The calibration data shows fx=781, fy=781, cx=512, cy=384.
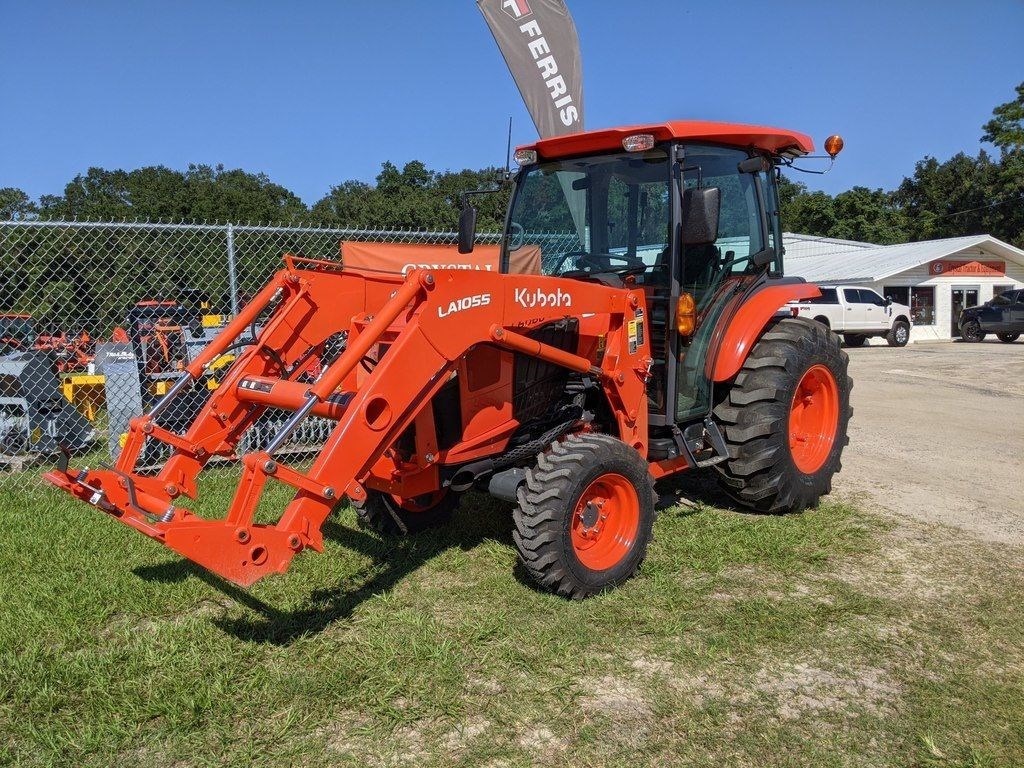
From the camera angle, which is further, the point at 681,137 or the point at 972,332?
the point at 972,332

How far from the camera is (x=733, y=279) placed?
199 inches

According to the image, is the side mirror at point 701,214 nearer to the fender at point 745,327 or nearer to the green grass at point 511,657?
the fender at point 745,327

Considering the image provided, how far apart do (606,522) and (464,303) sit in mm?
1469

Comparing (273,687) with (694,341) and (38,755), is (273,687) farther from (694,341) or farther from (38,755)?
(694,341)

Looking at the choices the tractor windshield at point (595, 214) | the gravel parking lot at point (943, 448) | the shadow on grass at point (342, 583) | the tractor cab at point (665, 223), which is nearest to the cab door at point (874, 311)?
the gravel parking lot at point (943, 448)

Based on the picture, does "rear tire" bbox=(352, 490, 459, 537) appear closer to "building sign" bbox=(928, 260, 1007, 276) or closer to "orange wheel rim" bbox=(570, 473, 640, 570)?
"orange wheel rim" bbox=(570, 473, 640, 570)

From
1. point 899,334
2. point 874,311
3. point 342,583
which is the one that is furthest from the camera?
point 899,334

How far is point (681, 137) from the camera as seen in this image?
4.38 metres

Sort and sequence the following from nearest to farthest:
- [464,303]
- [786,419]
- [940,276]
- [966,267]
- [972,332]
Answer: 1. [464,303]
2. [786,419]
3. [972,332]
4. [940,276]
5. [966,267]

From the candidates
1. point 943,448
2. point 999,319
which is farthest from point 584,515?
point 999,319

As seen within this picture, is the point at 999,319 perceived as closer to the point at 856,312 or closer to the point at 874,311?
the point at 874,311

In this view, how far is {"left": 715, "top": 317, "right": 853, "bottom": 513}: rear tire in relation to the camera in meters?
4.89

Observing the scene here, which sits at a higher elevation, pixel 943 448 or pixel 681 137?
pixel 681 137

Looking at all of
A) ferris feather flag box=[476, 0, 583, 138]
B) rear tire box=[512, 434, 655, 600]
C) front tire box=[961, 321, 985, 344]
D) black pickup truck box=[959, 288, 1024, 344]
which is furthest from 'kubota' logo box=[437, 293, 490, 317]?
front tire box=[961, 321, 985, 344]
